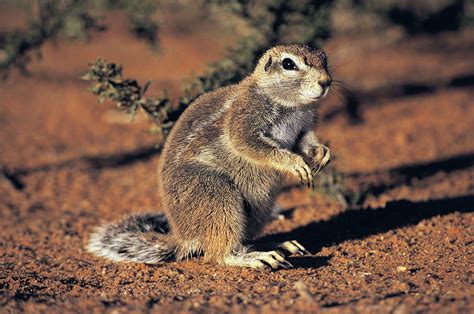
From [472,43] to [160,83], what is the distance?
386 inches

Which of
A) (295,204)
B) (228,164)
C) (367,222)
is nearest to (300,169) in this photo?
(228,164)

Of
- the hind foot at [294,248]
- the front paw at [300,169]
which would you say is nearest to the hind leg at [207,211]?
the hind foot at [294,248]

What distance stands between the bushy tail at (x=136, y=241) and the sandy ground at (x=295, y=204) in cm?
13

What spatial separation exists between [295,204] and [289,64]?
8.79ft

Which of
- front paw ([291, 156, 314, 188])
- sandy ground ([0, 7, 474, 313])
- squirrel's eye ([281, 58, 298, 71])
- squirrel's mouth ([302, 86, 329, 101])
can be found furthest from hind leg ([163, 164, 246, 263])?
squirrel's eye ([281, 58, 298, 71])

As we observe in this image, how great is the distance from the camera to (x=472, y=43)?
1778cm

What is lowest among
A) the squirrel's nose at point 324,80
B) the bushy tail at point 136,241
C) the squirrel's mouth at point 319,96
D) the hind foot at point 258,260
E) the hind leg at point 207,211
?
the bushy tail at point 136,241

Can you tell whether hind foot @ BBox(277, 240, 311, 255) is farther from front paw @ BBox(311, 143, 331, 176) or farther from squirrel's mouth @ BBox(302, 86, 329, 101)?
squirrel's mouth @ BBox(302, 86, 329, 101)

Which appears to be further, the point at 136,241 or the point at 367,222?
the point at 367,222

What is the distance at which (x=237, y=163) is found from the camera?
5.45m

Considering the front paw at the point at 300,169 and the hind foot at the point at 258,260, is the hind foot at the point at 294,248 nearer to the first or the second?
the hind foot at the point at 258,260

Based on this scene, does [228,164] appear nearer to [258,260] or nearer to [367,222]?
[258,260]

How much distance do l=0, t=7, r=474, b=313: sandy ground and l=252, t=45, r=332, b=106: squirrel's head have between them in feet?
4.91

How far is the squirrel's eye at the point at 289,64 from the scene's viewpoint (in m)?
5.42
